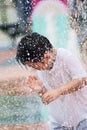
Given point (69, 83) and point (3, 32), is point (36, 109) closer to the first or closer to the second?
point (69, 83)

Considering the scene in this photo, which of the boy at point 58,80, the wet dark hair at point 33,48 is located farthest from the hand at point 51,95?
the wet dark hair at point 33,48

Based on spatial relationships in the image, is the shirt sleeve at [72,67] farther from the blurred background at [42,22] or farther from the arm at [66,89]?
the blurred background at [42,22]

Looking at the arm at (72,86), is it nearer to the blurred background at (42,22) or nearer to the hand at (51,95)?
the hand at (51,95)

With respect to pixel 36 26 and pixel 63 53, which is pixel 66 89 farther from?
pixel 36 26

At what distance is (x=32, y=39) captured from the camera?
1448 millimetres

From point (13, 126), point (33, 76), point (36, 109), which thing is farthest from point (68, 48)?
point (13, 126)

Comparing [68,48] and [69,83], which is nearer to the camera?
[69,83]

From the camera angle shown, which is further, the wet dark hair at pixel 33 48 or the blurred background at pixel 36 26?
the blurred background at pixel 36 26

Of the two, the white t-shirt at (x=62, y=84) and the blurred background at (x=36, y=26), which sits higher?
the blurred background at (x=36, y=26)

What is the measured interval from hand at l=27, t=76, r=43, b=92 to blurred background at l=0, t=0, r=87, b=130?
0.16 feet

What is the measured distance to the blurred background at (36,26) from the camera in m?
1.59

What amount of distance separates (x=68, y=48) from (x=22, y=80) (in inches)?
9.5

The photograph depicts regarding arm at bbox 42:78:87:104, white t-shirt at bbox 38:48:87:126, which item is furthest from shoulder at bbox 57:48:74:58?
arm at bbox 42:78:87:104

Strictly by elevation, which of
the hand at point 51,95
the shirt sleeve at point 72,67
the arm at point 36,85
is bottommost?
the hand at point 51,95
